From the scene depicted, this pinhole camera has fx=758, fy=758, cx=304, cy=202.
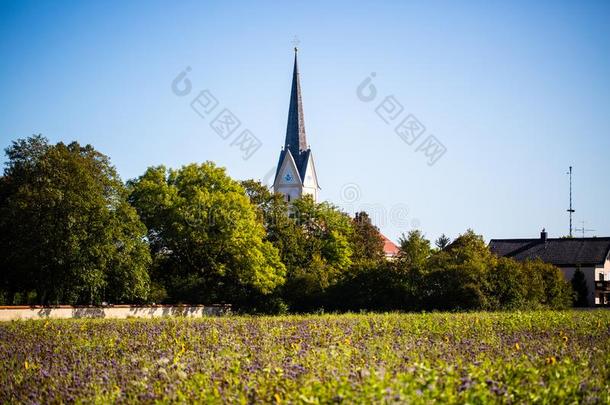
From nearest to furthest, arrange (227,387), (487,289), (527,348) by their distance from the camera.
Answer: (227,387)
(527,348)
(487,289)

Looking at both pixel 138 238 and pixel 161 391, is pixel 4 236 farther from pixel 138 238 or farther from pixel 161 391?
pixel 161 391

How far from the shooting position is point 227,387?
11367 millimetres

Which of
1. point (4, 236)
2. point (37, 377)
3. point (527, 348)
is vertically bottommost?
point (37, 377)

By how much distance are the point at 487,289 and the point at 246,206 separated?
20.7 metres

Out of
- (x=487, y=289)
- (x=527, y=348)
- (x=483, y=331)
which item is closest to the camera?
(x=527, y=348)

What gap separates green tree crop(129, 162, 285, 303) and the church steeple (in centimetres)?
4850

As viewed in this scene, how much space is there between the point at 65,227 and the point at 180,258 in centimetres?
1483

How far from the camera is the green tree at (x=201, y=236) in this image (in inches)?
2073

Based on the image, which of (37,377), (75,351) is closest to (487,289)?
(75,351)

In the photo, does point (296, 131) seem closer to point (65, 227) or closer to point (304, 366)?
point (65, 227)

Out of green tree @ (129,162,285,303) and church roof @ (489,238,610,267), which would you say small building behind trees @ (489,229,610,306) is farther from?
green tree @ (129,162,285,303)

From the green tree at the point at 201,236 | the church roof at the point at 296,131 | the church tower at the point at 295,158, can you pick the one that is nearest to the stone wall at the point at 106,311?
the green tree at the point at 201,236

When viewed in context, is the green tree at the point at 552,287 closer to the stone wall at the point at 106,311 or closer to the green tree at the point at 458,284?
the green tree at the point at 458,284

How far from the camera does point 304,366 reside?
12703 millimetres
